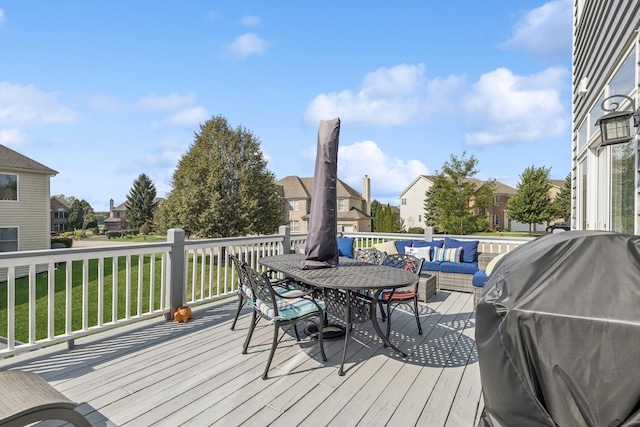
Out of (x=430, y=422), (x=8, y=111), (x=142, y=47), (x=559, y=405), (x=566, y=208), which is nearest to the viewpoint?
(x=559, y=405)

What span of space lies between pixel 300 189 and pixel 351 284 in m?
29.1

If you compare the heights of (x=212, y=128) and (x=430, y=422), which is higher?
(x=212, y=128)

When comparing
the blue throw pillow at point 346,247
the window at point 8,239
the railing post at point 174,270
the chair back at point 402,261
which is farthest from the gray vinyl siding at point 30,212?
the chair back at point 402,261

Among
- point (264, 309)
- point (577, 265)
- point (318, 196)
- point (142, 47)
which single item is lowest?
point (264, 309)

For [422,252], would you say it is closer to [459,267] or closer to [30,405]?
[459,267]

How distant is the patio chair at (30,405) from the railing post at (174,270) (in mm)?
2310

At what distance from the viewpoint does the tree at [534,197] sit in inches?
1106

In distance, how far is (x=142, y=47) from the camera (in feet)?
23.4

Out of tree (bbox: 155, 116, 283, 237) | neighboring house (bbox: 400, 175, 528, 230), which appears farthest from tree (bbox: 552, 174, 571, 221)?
tree (bbox: 155, 116, 283, 237)

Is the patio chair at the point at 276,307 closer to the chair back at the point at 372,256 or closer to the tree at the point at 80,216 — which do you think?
the chair back at the point at 372,256

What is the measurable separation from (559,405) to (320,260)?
2.66m

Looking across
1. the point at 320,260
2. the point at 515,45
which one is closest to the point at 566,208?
the point at 515,45

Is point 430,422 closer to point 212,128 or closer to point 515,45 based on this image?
point 515,45

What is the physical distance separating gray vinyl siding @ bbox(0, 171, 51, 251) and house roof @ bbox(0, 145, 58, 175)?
380mm
